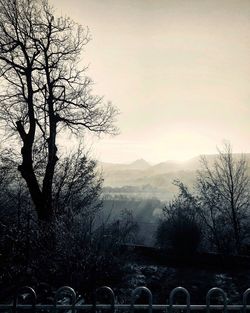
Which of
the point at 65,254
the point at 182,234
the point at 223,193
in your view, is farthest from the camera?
the point at 223,193

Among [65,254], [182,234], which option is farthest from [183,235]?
[65,254]

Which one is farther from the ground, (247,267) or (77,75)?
(77,75)

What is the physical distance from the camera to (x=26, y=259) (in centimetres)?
1040

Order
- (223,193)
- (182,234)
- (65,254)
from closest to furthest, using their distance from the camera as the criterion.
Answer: (65,254) → (182,234) → (223,193)

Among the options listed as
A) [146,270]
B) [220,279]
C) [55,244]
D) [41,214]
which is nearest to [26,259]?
[55,244]

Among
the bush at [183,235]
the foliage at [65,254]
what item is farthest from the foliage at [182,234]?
the foliage at [65,254]

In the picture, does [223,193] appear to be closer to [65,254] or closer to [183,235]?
[183,235]

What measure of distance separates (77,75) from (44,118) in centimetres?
256

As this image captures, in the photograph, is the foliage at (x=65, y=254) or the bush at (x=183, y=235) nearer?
the foliage at (x=65, y=254)

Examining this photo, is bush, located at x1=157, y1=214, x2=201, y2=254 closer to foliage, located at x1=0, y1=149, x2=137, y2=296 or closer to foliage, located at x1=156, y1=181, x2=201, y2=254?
foliage, located at x1=156, y1=181, x2=201, y2=254

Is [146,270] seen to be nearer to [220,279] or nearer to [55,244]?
[220,279]

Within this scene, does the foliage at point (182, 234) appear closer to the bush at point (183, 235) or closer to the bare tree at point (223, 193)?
the bush at point (183, 235)

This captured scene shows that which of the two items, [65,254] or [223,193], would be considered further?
[223,193]

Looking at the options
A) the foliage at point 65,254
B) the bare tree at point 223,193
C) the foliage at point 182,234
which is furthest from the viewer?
the bare tree at point 223,193
